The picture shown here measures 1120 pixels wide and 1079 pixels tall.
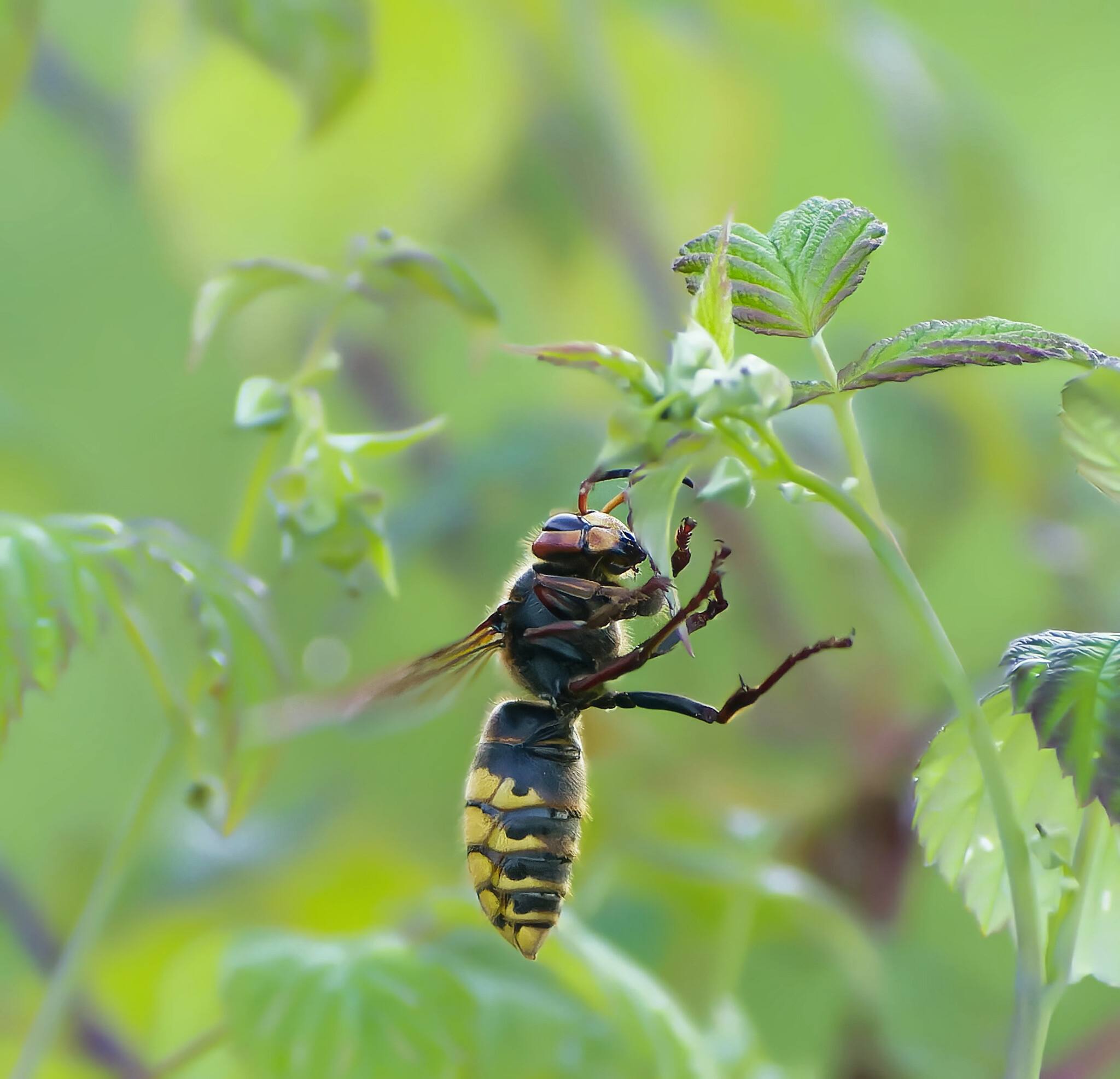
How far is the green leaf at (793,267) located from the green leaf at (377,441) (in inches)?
6.2

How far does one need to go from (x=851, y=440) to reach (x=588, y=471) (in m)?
0.57

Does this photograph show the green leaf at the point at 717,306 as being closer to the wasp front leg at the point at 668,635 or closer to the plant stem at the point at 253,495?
the wasp front leg at the point at 668,635

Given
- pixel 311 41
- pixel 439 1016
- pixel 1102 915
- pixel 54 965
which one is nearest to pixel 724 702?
pixel 1102 915

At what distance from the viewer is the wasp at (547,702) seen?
0.49m

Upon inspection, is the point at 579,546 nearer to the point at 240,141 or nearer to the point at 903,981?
the point at 903,981

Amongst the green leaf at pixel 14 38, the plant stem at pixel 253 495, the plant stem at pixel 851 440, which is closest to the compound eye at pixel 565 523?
the plant stem at pixel 253 495

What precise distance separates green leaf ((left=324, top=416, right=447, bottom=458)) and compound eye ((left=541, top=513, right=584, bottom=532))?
86 millimetres

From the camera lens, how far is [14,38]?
0.55m

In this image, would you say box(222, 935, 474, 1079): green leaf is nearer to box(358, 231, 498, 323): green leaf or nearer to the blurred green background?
the blurred green background

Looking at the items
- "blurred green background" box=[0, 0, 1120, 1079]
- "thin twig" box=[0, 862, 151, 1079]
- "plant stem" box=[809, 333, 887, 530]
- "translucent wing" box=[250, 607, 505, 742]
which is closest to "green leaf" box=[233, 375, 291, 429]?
"translucent wing" box=[250, 607, 505, 742]

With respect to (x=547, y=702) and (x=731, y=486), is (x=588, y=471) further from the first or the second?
(x=731, y=486)

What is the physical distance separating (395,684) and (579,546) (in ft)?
0.34

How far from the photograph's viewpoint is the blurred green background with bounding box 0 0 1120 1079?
89 cm

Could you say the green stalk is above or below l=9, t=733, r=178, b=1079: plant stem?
above
